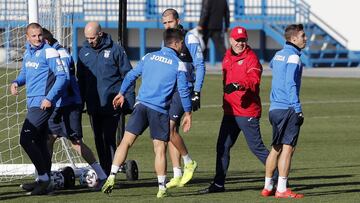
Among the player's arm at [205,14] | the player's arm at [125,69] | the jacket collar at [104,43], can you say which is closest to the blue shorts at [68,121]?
the player's arm at [125,69]

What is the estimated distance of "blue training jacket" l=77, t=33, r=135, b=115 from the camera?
14.9 meters

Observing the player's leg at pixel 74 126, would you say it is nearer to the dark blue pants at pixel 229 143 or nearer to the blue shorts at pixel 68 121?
the blue shorts at pixel 68 121

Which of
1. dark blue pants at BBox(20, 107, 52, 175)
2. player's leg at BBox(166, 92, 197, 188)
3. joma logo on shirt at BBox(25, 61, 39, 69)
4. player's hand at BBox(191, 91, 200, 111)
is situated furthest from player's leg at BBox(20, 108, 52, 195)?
player's hand at BBox(191, 91, 200, 111)

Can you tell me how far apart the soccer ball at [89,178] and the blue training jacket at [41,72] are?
1283 millimetres

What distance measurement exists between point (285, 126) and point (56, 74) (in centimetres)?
265

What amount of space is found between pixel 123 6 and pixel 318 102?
14367mm

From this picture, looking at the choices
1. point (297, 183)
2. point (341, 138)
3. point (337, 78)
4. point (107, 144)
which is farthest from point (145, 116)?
point (337, 78)

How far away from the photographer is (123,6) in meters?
16.2

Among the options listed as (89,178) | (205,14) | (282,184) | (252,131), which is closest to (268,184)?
(282,184)

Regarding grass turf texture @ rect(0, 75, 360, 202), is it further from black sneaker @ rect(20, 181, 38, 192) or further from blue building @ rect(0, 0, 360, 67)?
blue building @ rect(0, 0, 360, 67)

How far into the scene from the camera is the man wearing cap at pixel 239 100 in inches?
554

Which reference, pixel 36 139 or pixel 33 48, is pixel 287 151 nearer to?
pixel 36 139

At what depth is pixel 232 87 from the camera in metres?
14.0

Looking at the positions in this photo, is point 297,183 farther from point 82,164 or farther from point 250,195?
point 82,164
